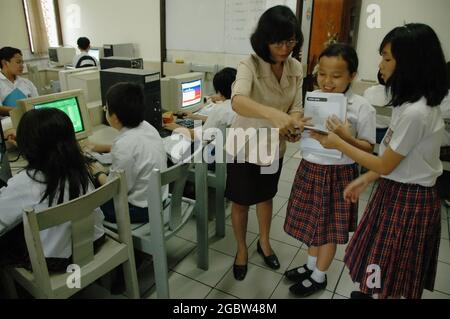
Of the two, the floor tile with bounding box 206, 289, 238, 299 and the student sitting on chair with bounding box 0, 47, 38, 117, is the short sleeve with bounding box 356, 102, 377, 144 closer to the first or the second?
the floor tile with bounding box 206, 289, 238, 299

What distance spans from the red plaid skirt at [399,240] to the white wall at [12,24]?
243 inches

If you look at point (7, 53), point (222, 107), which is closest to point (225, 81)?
point (222, 107)

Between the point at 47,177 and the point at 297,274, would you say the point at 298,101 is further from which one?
the point at 47,177

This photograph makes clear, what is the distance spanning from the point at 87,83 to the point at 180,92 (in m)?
0.76

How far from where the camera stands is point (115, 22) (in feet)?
17.3

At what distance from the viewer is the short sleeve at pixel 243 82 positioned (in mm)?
1419

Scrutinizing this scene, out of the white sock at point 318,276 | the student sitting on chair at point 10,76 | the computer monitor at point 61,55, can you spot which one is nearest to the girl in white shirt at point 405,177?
the white sock at point 318,276

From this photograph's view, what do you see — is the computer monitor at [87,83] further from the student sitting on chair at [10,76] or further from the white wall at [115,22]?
the white wall at [115,22]

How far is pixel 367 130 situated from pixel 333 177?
10.0 inches
